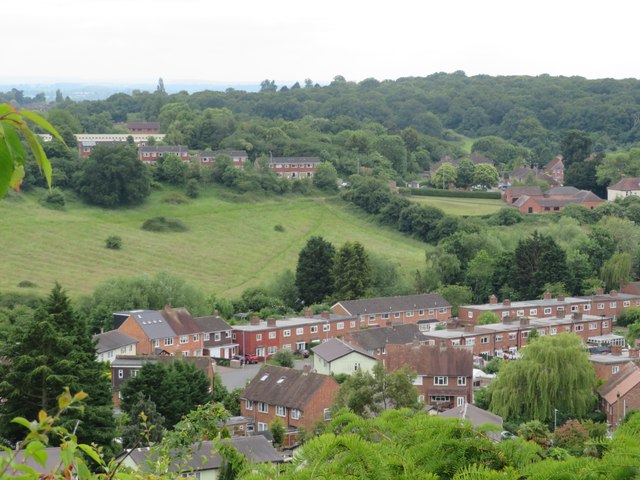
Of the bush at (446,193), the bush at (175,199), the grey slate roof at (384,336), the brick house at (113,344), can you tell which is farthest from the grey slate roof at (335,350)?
the bush at (446,193)

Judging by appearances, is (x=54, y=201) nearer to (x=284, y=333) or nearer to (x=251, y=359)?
(x=284, y=333)

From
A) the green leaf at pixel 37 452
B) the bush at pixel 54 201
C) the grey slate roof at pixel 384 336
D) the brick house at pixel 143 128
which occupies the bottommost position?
the grey slate roof at pixel 384 336

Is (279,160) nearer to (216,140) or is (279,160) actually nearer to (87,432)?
(216,140)

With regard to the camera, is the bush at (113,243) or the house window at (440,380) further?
the bush at (113,243)

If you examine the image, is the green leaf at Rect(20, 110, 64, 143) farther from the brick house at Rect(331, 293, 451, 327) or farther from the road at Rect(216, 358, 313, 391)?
Result: the brick house at Rect(331, 293, 451, 327)

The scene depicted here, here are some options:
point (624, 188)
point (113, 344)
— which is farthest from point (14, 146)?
point (624, 188)

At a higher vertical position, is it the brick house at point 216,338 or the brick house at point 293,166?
the brick house at point 293,166

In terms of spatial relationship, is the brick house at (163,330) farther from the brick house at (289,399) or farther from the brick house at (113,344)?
the brick house at (289,399)
